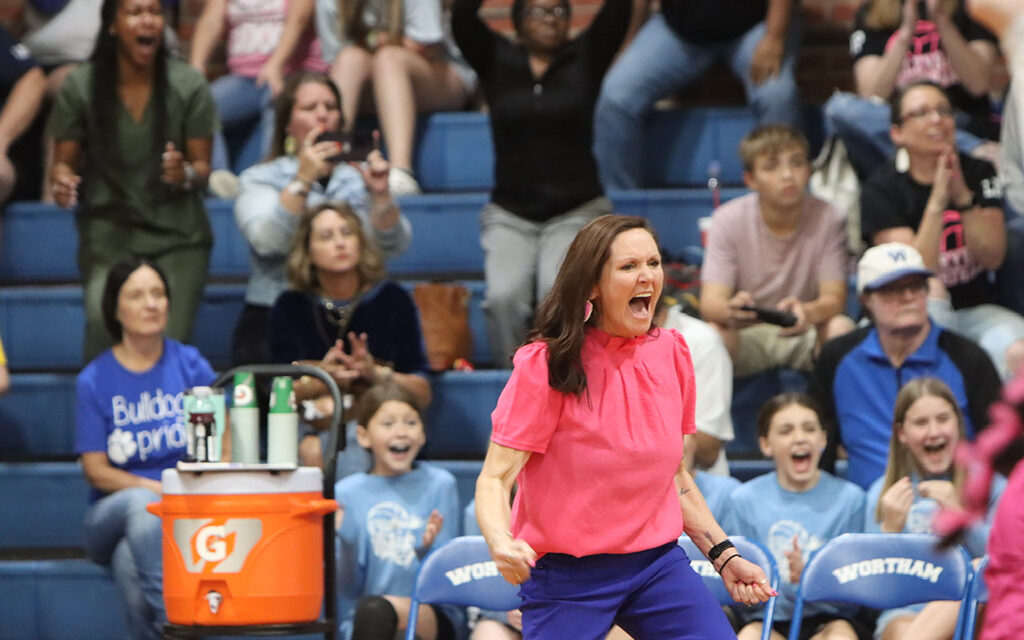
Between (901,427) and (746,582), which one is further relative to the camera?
(901,427)

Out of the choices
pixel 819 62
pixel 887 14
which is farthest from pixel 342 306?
pixel 819 62

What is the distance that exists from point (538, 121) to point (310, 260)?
3.86ft

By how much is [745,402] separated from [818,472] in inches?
36.3

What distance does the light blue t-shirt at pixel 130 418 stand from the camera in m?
5.23

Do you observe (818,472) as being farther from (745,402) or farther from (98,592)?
(98,592)

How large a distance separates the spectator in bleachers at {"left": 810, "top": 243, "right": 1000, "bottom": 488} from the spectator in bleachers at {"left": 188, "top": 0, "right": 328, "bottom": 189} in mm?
3098

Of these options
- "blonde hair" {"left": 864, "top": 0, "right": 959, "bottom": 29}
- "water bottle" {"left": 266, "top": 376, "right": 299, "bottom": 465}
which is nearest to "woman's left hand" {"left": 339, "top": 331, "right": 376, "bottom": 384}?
"water bottle" {"left": 266, "top": 376, "right": 299, "bottom": 465}

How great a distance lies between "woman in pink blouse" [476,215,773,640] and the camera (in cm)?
323

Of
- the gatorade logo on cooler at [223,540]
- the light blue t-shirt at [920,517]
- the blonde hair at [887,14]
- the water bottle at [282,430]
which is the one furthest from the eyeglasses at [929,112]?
the gatorade logo on cooler at [223,540]

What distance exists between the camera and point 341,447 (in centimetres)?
445

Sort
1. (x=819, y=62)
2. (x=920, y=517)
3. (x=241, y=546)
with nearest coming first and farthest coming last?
(x=241, y=546), (x=920, y=517), (x=819, y=62)

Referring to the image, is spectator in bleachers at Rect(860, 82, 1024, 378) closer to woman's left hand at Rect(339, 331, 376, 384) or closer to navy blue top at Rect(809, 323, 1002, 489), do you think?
navy blue top at Rect(809, 323, 1002, 489)

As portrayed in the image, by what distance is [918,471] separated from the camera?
4.79 meters

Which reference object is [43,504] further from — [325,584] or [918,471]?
[918,471]
